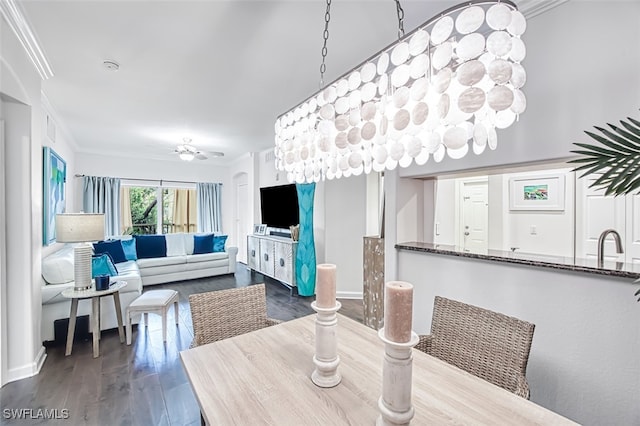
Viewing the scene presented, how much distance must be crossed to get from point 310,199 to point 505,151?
284cm

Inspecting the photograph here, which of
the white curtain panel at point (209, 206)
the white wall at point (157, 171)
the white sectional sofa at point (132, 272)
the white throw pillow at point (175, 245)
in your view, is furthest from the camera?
A: the white curtain panel at point (209, 206)

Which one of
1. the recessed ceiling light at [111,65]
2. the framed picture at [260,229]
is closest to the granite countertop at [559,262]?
the recessed ceiling light at [111,65]

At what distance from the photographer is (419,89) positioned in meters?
0.96

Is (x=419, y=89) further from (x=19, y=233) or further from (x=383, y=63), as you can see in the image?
(x=19, y=233)

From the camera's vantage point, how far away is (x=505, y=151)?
72.8 inches

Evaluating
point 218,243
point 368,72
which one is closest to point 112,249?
point 218,243

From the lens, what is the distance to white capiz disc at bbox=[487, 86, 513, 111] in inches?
32.8

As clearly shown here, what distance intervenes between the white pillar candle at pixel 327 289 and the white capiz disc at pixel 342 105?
689 mm

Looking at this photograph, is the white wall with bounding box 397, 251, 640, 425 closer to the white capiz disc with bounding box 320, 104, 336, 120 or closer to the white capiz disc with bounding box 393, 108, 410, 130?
the white capiz disc with bounding box 393, 108, 410, 130

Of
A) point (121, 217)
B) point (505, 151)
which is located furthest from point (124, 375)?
point (121, 217)

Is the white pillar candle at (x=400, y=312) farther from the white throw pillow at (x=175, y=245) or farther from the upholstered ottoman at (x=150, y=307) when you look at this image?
the white throw pillow at (x=175, y=245)

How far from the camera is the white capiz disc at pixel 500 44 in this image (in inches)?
33.1

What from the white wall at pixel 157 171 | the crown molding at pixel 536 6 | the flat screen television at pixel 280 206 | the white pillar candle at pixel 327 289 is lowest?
the white pillar candle at pixel 327 289

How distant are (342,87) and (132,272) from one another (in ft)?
12.6
